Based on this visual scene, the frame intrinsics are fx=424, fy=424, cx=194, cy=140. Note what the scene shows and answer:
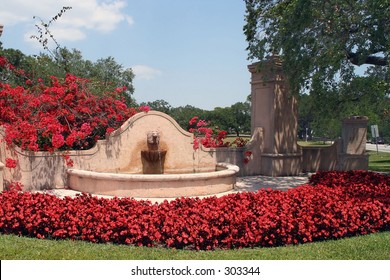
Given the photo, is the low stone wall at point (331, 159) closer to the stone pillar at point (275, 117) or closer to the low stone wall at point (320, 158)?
the low stone wall at point (320, 158)

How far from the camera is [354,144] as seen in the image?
629 inches

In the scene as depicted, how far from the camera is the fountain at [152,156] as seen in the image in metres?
11.6

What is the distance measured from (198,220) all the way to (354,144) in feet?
36.7

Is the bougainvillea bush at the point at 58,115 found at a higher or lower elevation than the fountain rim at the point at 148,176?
higher

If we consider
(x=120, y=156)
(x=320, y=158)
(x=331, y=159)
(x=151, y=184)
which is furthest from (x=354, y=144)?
(x=151, y=184)

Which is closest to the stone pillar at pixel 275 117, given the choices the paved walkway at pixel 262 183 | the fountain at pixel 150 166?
the paved walkway at pixel 262 183

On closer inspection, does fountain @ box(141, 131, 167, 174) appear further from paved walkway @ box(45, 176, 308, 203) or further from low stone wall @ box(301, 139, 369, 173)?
low stone wall @ box(301, 139, 369, 173)

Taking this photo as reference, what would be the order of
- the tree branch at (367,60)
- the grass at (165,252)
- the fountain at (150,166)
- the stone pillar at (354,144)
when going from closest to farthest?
the grass at (165,252), the fountain at (150,166), the tree branch at (367,60), the stone pillar at (354,144)

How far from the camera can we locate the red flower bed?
6.43 meters

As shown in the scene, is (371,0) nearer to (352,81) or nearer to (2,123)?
Result: (352,81)

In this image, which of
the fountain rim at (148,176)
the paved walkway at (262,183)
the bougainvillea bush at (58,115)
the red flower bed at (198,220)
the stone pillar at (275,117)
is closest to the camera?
the red flower bed at (198,220)

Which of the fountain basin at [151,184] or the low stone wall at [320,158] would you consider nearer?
the fountain basin at [151,184]

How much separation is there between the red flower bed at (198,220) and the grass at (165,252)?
0.29 m

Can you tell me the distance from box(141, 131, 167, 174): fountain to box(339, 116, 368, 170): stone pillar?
7669mm
